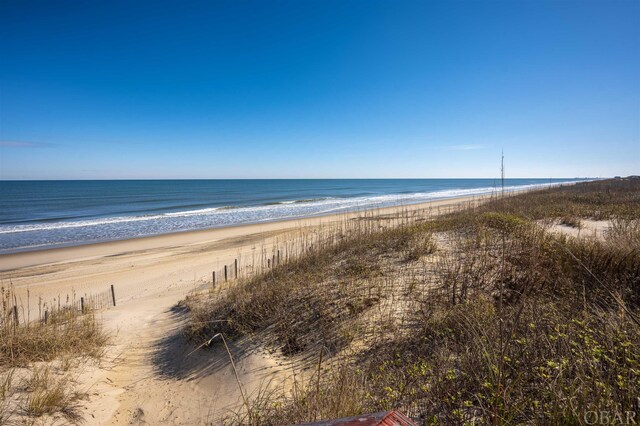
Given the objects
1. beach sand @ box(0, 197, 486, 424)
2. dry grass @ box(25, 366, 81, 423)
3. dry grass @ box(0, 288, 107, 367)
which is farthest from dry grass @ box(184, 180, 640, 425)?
dry grass @ box(25, 366, 81, 423)

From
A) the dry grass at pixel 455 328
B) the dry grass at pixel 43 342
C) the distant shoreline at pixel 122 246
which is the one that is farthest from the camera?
the distant shoreline at pixel 122 246

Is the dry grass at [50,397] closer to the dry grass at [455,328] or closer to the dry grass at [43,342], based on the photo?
the dry grass at [43,342]

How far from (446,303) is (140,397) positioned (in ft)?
16.3

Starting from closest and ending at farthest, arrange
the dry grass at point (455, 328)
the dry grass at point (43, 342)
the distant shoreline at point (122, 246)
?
the dry grass at point (455, 328) < the dry grass at point (43, 342) < the distant shoreline at point (122, 246)

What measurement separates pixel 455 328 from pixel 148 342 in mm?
6311

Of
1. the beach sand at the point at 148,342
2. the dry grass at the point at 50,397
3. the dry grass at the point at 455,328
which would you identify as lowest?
the beach sand at the point at 148,342

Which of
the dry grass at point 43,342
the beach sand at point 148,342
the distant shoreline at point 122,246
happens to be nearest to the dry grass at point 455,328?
the beach sand at point 148,342

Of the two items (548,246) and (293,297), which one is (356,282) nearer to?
(293,297)

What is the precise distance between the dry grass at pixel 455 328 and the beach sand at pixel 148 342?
24.3 inches

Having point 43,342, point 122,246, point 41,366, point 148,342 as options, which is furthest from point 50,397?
point 122,246

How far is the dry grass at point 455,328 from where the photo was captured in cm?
244

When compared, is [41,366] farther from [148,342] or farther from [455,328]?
[455,328]

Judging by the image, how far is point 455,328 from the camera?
12.9 feet

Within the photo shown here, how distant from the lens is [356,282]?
6293mm
